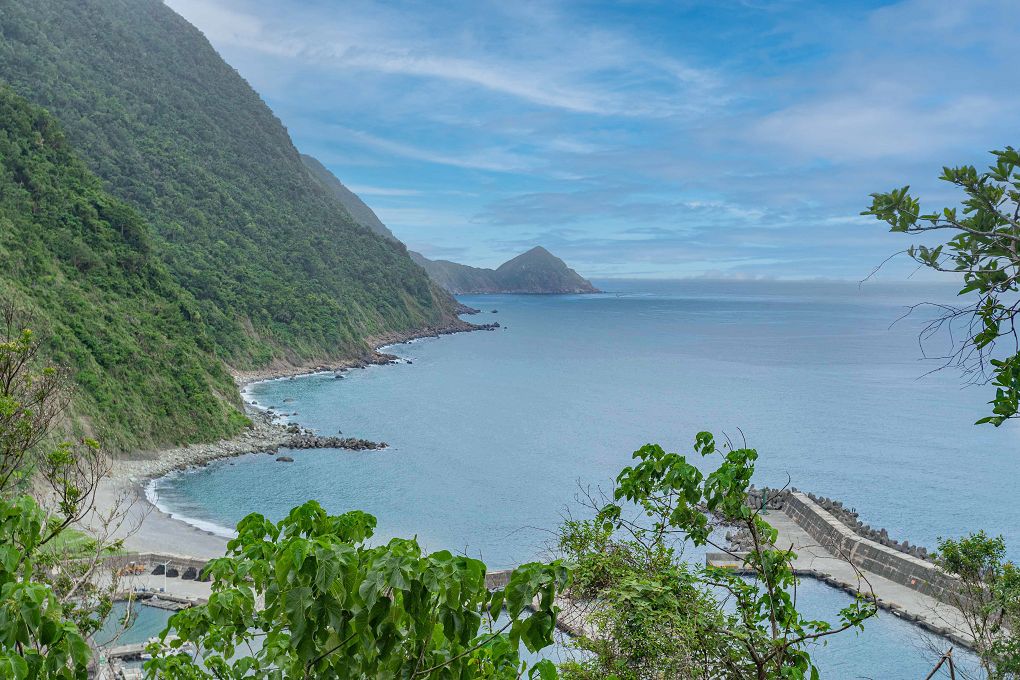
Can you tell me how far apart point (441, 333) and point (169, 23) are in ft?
196

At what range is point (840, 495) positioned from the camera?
37188mm

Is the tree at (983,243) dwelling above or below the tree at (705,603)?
above

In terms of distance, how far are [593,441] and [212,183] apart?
197ft

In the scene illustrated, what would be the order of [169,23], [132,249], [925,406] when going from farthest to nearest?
[169,23]
[925,406]
[132,249]

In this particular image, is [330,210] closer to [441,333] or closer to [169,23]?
[441,333]

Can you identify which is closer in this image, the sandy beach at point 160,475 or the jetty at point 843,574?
the jetty at point 843,574

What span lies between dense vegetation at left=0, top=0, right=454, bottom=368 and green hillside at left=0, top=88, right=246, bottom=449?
6443 millimetres

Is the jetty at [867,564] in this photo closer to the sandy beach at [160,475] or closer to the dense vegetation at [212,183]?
the sandy beach at [160,475]

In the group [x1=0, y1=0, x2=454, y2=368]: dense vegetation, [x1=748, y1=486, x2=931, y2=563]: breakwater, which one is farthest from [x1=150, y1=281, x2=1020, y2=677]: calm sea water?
[x1=0, y1=0, x2=454, y2=368]: dense vegetation

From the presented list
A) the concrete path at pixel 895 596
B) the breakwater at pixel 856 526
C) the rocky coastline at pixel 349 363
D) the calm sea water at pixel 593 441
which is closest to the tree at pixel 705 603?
the calm sea water at pixel 593 441

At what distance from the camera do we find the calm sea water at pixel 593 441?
33438mm

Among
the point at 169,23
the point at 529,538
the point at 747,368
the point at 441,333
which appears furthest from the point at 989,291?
the point at 169,23

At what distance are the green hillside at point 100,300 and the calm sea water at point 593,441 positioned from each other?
184 inches

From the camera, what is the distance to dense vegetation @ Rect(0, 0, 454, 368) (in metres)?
70.2
